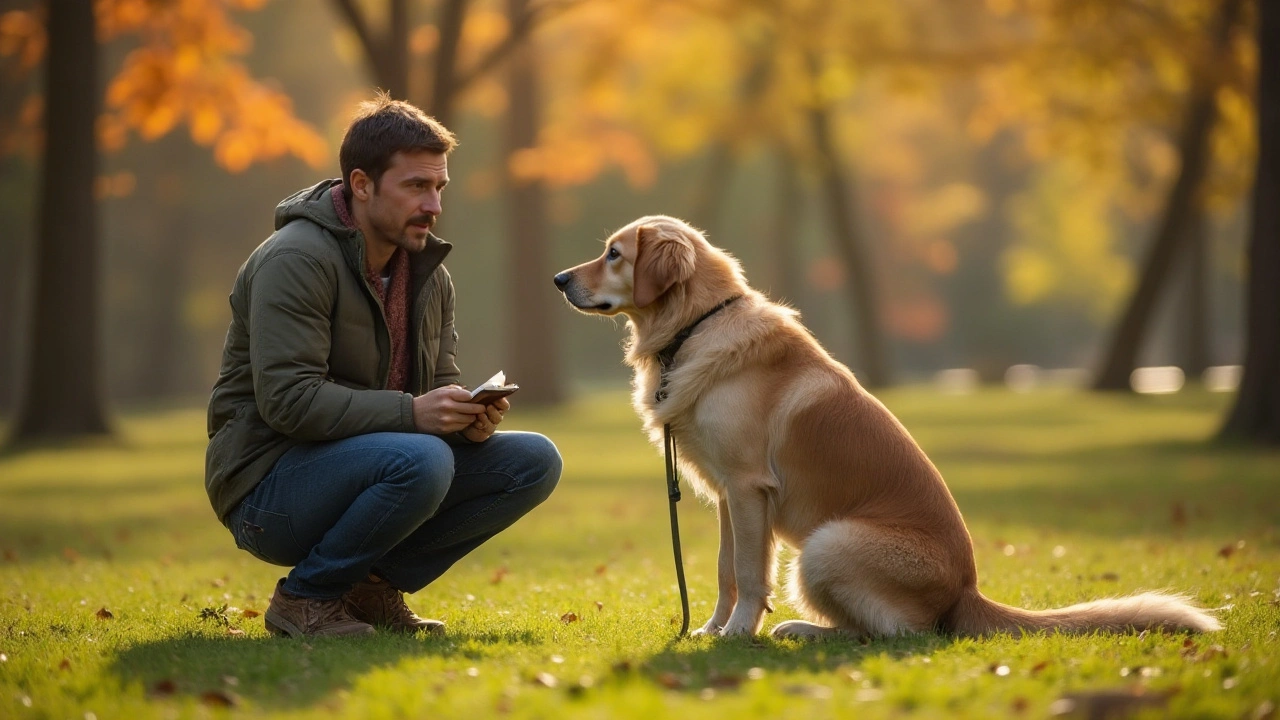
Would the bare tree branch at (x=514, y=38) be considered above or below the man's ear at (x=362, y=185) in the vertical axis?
above

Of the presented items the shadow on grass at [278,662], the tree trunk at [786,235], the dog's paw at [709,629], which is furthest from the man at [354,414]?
the tree trunk at [786,235]

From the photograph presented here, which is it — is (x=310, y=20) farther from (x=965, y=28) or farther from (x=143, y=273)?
(x=965, y=28)

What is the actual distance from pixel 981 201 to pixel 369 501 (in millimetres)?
44856

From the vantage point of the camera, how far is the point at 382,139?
4.93 metres

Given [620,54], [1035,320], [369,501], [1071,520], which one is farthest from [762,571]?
[1035,320]

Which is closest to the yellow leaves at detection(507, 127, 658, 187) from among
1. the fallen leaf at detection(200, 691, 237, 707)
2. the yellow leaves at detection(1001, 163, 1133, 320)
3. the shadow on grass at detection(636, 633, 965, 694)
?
the shadow on grass at detection(636, 633, 965, 694)

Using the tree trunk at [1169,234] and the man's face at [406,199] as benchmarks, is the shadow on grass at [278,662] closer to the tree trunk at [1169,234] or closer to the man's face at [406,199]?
the man's face at [406,199]

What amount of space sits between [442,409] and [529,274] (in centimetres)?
1968

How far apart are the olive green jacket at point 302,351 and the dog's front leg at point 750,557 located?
1395mm

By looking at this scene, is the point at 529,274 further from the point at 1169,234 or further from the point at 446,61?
the point at 1169,234

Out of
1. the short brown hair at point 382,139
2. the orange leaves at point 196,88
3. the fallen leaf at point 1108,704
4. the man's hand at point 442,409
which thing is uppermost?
the orange leaves at point 196,88

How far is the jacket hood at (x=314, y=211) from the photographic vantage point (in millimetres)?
4887

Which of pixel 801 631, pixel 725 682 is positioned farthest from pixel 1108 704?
pixel 801 631

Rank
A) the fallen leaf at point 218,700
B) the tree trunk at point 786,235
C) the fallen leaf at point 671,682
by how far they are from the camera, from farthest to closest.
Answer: the tree trunk at point 786,235 → the fallen leaf at point 671,682 → the fallen leaf at point 218,700
